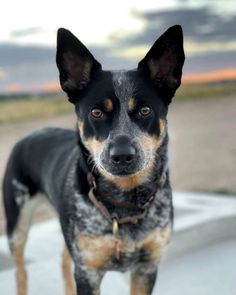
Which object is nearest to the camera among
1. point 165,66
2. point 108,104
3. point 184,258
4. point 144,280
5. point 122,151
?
point 122,151

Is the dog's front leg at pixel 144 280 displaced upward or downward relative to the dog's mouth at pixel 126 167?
downward

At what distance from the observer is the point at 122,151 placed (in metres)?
2.81

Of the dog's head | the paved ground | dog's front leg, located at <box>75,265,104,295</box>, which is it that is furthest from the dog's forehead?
the paved ground

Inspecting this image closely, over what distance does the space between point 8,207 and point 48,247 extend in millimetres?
921

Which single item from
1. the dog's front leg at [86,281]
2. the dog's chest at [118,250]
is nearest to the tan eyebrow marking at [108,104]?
the dog's chest at [118,250]

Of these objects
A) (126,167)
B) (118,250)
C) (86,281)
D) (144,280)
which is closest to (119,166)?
(126,167)

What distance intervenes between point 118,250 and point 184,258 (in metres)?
1.96

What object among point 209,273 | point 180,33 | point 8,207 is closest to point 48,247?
point 8,207

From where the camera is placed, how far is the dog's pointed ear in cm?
311

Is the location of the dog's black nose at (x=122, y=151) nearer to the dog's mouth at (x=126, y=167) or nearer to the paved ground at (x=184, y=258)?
the dog's mouth at (x=126, y=167)

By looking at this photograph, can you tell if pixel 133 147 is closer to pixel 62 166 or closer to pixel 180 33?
pixel 180 33

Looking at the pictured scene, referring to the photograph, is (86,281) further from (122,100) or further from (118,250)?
(122,100)

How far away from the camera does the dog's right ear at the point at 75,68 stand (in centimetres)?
312

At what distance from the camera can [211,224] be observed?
17.5ft
